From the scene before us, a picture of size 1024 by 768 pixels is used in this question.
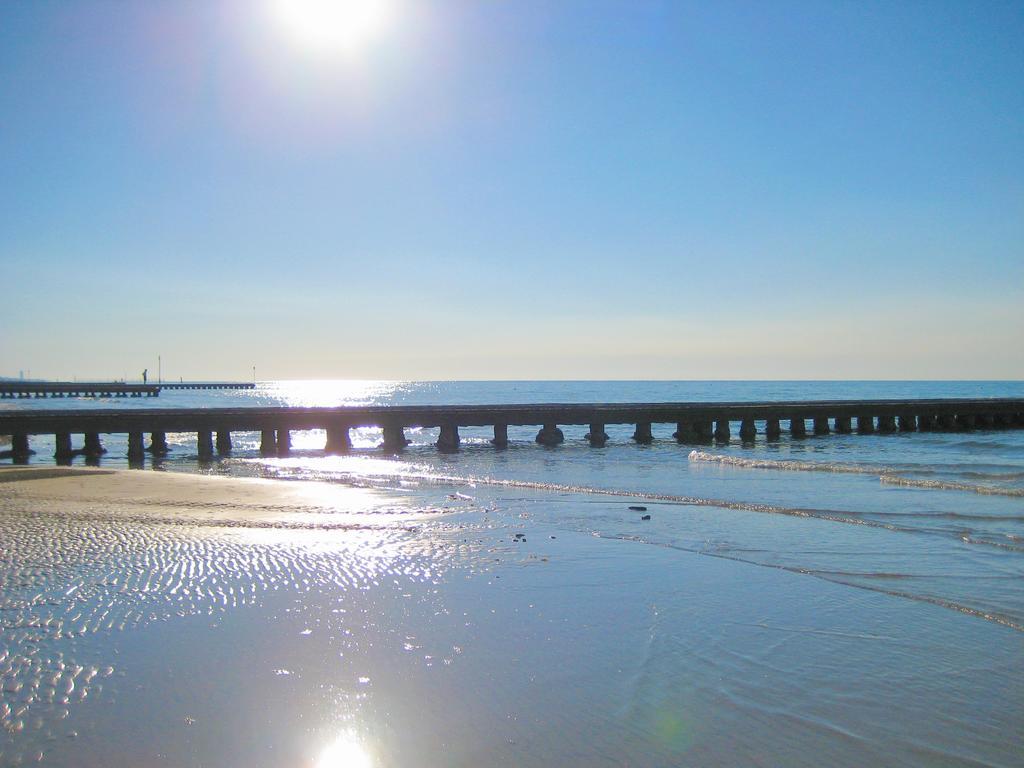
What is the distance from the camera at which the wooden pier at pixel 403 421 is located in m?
31.0

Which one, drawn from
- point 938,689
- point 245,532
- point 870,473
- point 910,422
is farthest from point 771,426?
point 938,689

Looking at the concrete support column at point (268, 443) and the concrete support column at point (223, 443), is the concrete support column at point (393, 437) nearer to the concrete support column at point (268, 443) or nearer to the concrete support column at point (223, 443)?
the concrete support column at point (268, 443)

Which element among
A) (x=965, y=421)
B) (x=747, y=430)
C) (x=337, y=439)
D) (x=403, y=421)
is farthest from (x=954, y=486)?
(x=965, y=421)

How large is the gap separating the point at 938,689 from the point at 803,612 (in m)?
2.03

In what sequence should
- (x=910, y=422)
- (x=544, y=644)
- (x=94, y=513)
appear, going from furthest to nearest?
(x=910, y=422) < (x=94, y=513) < (x=544, y=644)

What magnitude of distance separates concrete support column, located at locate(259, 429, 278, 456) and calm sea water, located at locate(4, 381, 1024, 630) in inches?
35.2

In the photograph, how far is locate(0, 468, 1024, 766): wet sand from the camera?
16.0ft

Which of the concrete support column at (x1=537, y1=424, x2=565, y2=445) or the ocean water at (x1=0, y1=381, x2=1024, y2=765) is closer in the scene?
the ocean water at (x1=0, y1=381, x2=1024, y2=765)

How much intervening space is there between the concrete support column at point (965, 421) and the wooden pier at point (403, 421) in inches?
41.3

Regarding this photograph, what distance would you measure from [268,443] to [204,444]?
9.05ft

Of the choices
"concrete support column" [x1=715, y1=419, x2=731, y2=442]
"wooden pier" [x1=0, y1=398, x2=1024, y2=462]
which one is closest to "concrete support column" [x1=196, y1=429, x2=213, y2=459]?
"wooden pier" [x1=0, y1=398, x2=1024, y2=462]

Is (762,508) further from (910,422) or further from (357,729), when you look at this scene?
(910,422)

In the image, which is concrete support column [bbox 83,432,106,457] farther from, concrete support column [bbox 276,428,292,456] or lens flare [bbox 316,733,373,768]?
lens flare [bbox 316,733,373,768]

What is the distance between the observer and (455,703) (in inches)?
217
